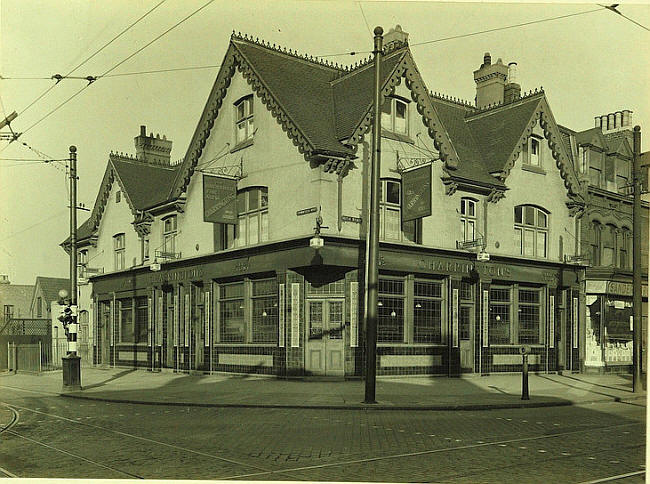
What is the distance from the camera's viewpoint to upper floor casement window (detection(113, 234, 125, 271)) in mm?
34731

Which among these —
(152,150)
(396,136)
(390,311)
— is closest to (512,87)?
(396,136)

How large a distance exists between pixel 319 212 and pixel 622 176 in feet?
53.0

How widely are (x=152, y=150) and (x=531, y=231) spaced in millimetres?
19991

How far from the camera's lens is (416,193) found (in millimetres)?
23109

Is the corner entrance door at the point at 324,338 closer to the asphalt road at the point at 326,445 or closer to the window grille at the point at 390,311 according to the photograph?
the window grille at the point at 390,311

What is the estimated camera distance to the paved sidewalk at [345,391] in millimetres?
17828

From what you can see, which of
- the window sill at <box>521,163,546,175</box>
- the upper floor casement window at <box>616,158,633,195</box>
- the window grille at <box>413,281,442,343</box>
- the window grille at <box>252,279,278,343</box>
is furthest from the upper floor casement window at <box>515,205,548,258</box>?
the window grille at <box>252,279,278,343</box>

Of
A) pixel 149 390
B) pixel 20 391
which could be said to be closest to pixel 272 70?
pixel 149 390


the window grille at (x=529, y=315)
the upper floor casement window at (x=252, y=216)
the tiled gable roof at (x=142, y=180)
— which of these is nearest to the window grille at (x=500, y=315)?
the window grille at (x=529, y=315)

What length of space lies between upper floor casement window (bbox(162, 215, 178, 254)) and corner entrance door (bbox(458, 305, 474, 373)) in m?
12.6

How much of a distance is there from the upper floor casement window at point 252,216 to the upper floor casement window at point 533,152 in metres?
10.8

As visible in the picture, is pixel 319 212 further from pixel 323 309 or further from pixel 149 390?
pixel 149 390

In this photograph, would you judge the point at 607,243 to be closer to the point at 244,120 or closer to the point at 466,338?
the point at 466,338

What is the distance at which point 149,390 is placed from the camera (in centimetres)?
2200
